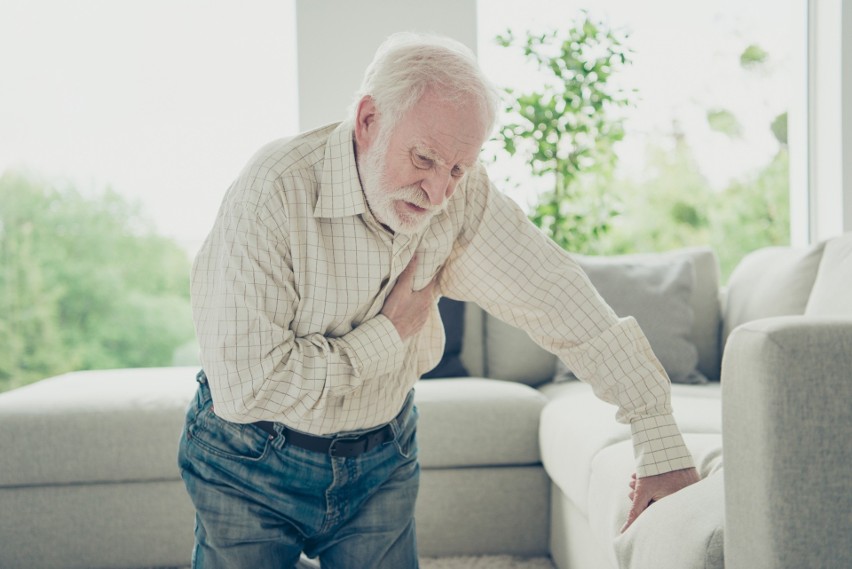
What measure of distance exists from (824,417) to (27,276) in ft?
12.8

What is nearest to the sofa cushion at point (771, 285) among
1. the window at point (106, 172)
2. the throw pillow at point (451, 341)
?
the throw pillow at point (451, 341)

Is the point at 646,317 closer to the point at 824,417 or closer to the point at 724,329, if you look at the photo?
the point at 724,329

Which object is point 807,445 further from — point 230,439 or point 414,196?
point 230,439

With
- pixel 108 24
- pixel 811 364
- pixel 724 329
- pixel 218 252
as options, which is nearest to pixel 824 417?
pixel 811 364

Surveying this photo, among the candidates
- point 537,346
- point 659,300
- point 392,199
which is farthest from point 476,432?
point 392,199

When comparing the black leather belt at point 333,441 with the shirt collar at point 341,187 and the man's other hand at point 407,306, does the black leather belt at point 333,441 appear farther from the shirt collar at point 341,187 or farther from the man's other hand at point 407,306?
the shirt collar at point 341,187

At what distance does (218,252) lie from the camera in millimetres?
1365

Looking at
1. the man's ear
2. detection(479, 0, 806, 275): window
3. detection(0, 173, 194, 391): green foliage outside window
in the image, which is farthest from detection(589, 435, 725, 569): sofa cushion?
detection(0, 173, 194, 391): green foliage outside window

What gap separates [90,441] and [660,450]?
5.67 ft

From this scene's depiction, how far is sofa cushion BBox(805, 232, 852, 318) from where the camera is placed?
6.80 feet

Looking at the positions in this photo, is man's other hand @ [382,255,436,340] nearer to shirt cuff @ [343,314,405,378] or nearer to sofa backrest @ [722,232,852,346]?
shirt cuff @ [343,314,405,378]

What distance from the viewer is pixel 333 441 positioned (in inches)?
56.1

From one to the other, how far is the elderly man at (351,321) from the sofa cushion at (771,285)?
1.32 m

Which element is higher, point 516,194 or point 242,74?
point 242,74
